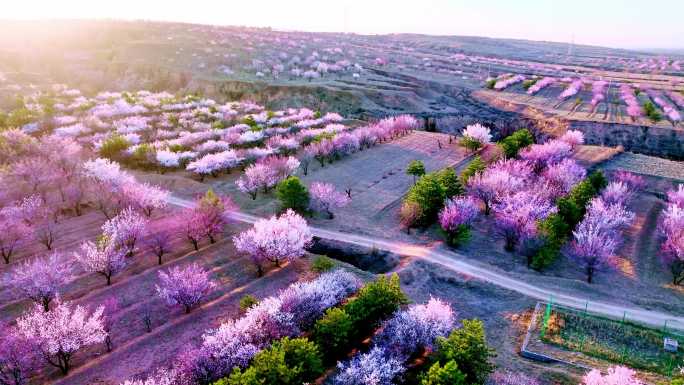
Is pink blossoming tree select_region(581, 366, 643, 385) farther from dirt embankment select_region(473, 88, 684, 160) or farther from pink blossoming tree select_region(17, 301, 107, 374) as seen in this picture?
dirt embankment select_region(473, 88, 684, 160)

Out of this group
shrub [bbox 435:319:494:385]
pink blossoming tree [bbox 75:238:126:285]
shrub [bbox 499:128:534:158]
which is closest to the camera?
shrub [bbox 435:319:494:385]

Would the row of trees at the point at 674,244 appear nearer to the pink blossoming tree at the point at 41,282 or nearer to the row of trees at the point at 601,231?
the row of trees at the point at 601,231

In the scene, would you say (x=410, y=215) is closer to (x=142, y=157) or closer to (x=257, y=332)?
(x=257, y=332)

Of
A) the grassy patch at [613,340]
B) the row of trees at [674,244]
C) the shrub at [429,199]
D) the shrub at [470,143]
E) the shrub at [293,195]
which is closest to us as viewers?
the grassy patch at [613,340]

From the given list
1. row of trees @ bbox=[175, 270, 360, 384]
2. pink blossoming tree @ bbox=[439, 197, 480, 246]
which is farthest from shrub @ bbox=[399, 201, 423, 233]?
row of trees @ bbox=[175, 270, 360, 384]

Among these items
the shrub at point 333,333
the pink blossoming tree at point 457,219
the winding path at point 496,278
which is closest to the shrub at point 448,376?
the shrub at point 333,333

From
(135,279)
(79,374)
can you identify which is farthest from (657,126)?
(79,374)
